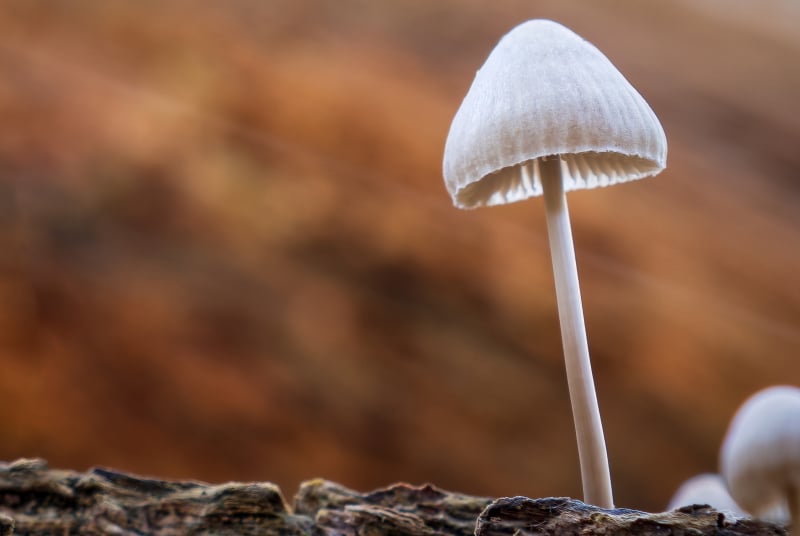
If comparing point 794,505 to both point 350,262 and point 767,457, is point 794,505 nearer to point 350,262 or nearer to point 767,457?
point 767,457

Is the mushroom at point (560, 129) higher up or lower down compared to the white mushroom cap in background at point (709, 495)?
higher up

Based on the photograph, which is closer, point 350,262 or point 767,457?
point 767,457

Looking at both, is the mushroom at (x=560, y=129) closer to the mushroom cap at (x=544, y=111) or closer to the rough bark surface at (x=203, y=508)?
the mushroom cap at (x=544, y=111)

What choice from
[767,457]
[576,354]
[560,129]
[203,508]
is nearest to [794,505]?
[767,457]

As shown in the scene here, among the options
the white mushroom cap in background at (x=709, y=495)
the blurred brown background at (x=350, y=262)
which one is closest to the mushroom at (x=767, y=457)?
the white mushroom cap in background at (x=709, y=495)

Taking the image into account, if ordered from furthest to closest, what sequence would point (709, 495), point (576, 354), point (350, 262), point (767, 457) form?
point (350, 262) < point (709, 495) < point (576, 354) < point (767, 457)

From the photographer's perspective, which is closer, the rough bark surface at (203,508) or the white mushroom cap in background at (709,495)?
the rough bark surface at (203,508)

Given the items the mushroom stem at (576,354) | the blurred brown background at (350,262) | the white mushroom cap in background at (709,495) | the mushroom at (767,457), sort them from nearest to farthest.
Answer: the mushroom at (767,457), the mushroom stem at (576,354), the white mushroom cap in background at (709,495), the blurred brown background at (350,262)

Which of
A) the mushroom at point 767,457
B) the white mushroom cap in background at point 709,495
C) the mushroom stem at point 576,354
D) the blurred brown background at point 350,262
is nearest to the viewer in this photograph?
the mushroom at point 767,457
